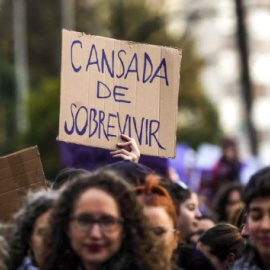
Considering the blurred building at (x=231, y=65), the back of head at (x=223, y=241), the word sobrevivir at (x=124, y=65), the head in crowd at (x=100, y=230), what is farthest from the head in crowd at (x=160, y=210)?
the blurred building at (x=231, y=65)

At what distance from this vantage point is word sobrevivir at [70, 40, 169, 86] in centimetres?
695

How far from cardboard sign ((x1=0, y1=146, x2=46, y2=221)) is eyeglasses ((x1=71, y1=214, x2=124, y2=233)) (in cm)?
201

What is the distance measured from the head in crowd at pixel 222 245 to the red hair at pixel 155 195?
1.49 m

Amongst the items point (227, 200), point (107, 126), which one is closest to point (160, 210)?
point (107, 126)

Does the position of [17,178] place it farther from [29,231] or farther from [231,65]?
[231,65]

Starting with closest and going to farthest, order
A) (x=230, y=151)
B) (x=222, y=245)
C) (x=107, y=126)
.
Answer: (x=222, y=245) → (x=107, y=126) → (x=230, y=151)

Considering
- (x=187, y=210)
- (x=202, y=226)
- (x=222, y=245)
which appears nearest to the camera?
(x=222, y=245)

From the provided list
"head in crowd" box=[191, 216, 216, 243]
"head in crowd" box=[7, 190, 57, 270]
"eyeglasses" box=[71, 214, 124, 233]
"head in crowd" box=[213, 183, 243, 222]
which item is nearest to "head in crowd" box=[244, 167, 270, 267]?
"eyeglasses" box=[71, 214, 124, 233]

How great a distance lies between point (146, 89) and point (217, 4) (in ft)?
227

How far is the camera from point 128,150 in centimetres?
673

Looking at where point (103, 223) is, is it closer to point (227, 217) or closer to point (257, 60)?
point (227, 217)

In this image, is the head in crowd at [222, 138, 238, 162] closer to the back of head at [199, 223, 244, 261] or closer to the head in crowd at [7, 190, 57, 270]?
the back of head at [199, 223, 244, 261]

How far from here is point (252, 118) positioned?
94.1 ft

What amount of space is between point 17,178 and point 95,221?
2.24 meters
